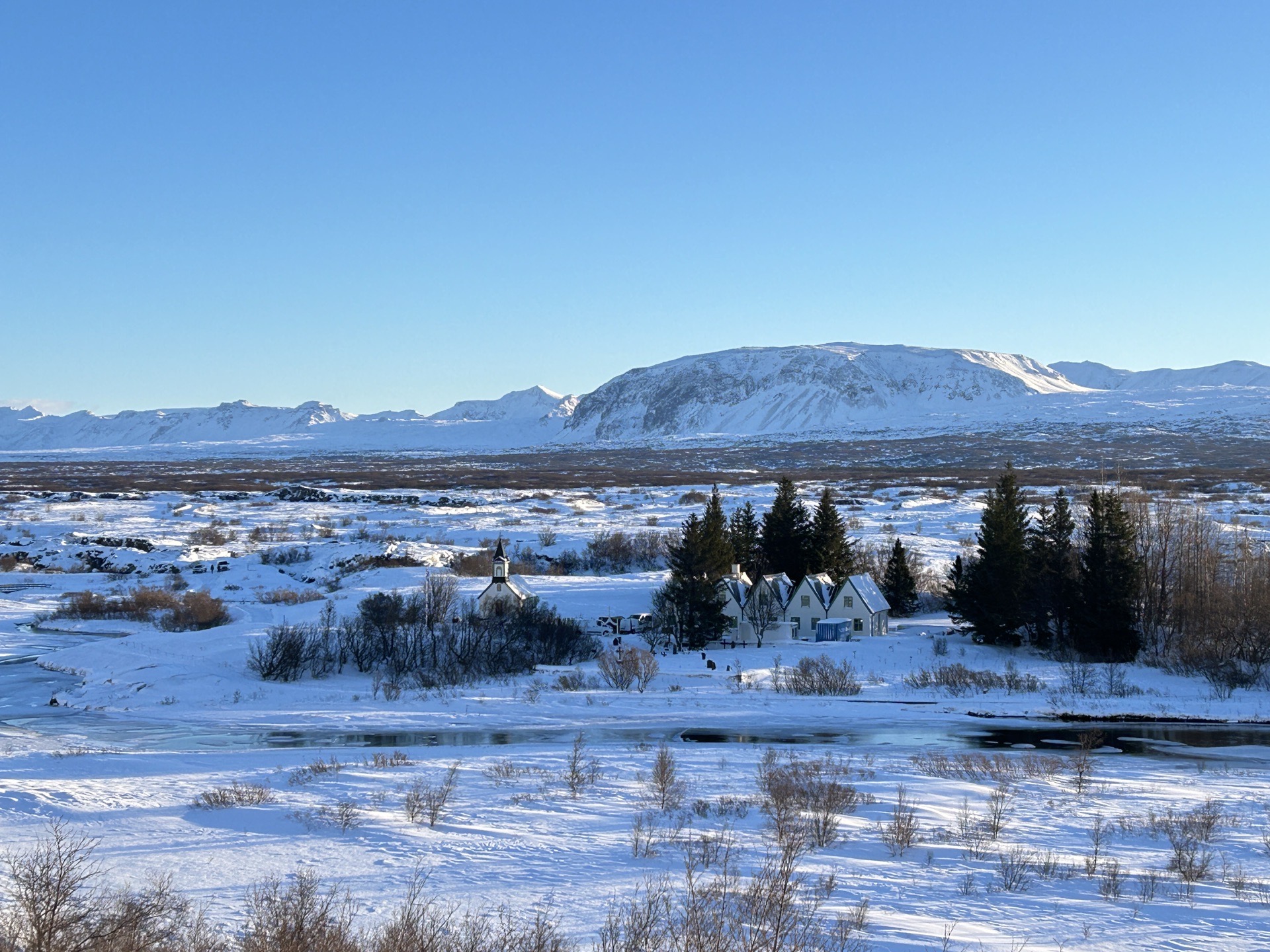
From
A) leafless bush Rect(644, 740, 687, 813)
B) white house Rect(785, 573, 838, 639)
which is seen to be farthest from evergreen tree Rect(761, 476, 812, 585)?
leafless bush Rect(644, 740, 687, 813)

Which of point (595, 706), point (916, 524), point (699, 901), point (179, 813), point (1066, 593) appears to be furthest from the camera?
point (916, 524)

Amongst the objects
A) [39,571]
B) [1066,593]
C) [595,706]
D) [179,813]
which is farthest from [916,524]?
[179,813]

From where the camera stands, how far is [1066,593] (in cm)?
4272

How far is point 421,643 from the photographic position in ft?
128

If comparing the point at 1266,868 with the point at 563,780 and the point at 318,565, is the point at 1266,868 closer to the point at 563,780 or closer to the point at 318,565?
the point at 563,780

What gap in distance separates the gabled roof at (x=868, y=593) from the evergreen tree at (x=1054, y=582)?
6351mm

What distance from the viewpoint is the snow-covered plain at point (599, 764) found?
39.6 ft

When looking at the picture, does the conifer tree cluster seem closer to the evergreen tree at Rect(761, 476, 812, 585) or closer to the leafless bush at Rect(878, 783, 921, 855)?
the evergreen tree at Rect(761, 476, 812, 585)

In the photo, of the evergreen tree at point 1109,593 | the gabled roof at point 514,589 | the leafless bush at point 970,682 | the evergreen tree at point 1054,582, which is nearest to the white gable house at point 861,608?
the evergreen tree at point 1054,582

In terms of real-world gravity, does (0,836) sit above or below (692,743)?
above

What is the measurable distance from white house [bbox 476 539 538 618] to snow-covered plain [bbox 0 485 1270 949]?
3.63 metres

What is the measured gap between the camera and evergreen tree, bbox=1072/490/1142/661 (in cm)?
4094

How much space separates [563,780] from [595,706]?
455 inches

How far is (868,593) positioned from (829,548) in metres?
5.38
